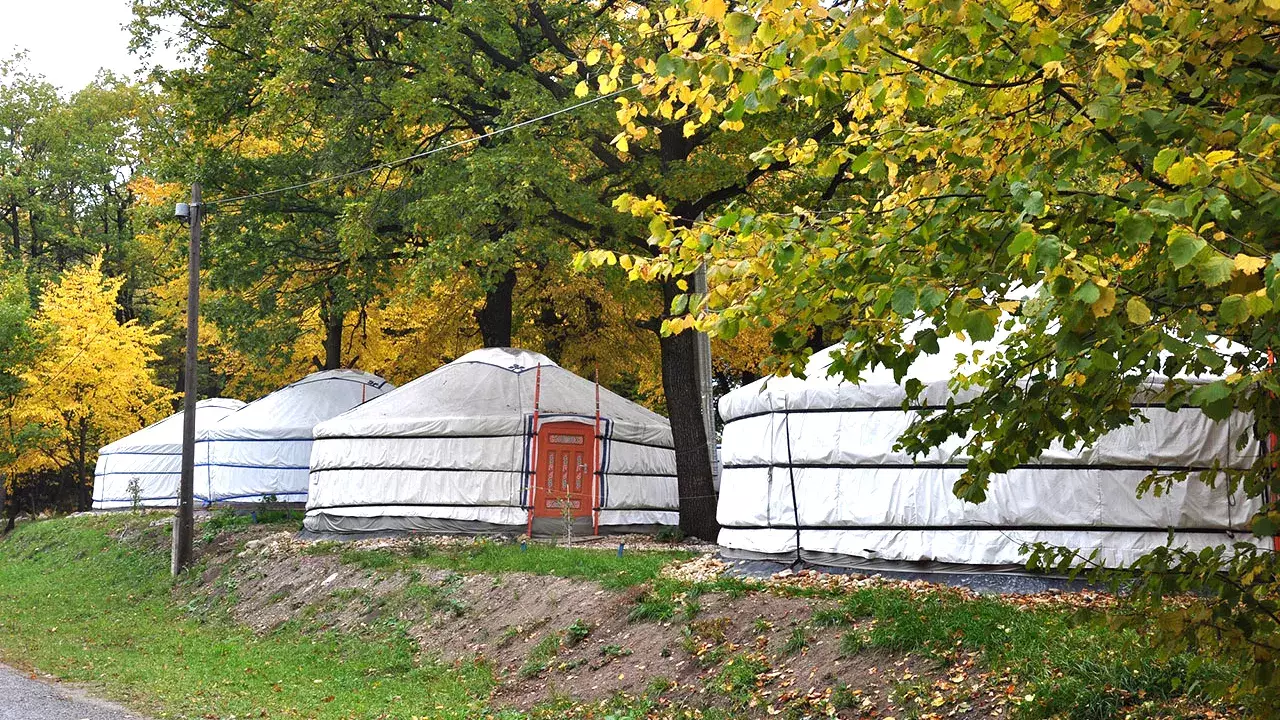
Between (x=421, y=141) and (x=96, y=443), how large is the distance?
1828 cm

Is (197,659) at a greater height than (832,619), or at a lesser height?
lesser

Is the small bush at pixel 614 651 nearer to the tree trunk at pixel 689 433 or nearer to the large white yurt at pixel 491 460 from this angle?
the tree trunk at pixel 689 433

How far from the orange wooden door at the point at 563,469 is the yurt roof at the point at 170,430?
11.4 meters

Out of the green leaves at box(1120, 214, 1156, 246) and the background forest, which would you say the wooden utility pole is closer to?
the background forest

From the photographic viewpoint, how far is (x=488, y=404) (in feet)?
52.0

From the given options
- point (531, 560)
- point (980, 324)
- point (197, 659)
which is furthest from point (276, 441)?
point (980, 324)

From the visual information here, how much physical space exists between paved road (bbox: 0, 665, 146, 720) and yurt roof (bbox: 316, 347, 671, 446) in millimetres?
6904

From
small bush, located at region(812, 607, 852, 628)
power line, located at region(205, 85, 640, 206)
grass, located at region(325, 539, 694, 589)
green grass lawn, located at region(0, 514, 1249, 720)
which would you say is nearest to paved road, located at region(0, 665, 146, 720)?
green grass lawn, located at region(0, 514, 1249, 720)

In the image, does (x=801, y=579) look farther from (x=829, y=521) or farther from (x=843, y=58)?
(x=843, y=58)

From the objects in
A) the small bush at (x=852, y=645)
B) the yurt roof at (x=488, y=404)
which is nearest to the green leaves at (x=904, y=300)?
the small bush at (x=852, y=645)

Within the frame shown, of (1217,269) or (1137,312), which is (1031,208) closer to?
(1137,312)

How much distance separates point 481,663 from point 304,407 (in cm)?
1391

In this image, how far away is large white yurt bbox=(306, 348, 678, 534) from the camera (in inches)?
605

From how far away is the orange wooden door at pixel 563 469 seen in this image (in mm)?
15430
